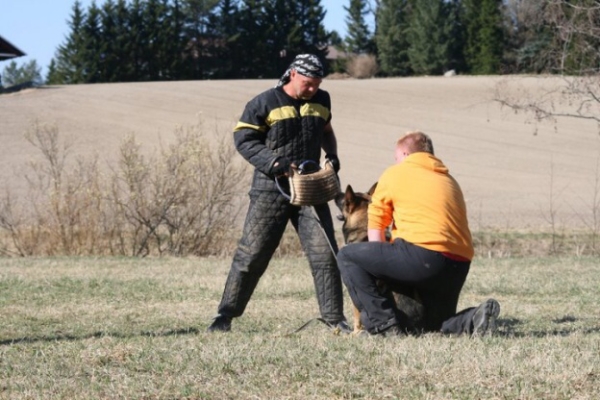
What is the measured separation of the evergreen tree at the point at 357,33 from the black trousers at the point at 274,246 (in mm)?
80859

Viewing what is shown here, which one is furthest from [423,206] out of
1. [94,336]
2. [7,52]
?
[7,52]

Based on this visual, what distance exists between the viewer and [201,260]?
15.6 meters

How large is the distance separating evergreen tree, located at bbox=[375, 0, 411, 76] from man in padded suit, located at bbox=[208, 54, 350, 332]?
73.3 meters

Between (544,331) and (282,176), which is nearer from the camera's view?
(282,176)

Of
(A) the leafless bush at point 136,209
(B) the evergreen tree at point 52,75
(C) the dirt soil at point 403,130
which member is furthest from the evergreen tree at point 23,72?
(A) the leafless bush at point 136,209

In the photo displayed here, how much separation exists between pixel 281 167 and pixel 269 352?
1.91 m

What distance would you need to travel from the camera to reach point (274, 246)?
8016mm

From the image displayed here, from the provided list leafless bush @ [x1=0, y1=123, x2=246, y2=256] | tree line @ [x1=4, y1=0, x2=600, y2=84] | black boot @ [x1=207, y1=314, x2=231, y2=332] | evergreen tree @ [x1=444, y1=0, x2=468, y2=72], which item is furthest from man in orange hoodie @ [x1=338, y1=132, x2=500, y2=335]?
evergreen tree @ [x1=444, y1=0, x2=468, y2=72]

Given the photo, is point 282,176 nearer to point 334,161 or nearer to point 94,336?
point 334,161

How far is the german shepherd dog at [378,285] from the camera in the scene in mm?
7137

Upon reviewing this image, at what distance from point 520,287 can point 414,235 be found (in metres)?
4.75

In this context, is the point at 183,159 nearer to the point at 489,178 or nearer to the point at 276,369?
the point at 276,369

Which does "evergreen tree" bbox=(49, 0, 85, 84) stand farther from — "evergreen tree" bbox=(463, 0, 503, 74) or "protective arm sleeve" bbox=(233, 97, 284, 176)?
"protective arm sleeve" bbox=(233, 97, 284, 176)

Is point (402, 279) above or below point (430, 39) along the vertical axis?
below
